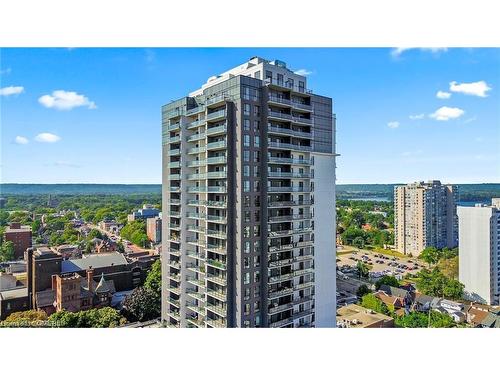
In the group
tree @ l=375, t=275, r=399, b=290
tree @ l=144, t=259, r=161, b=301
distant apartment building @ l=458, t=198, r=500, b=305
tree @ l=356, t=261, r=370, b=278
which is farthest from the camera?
tree @ l=356, t=261, r=370, b=278

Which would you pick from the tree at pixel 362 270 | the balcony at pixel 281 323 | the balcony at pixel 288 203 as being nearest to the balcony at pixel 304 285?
the balcony at pixel 281 323

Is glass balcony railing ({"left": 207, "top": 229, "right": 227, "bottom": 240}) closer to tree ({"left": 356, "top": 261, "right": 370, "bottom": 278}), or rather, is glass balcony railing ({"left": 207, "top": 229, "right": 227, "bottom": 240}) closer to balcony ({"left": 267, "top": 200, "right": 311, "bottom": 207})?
balcony ({"left": 267, "top": 200, "right": 311, "bottom": 207})

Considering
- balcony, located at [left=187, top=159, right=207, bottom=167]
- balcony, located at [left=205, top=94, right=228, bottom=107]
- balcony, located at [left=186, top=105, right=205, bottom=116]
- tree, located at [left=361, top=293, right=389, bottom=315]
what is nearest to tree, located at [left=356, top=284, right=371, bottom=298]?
tree, located at [left=361, top=293, right=389, bottom=315]

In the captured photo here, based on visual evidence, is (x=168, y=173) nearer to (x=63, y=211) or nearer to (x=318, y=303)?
(x=318, y=303)

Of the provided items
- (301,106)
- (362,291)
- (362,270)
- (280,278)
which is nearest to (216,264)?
(280,278)
